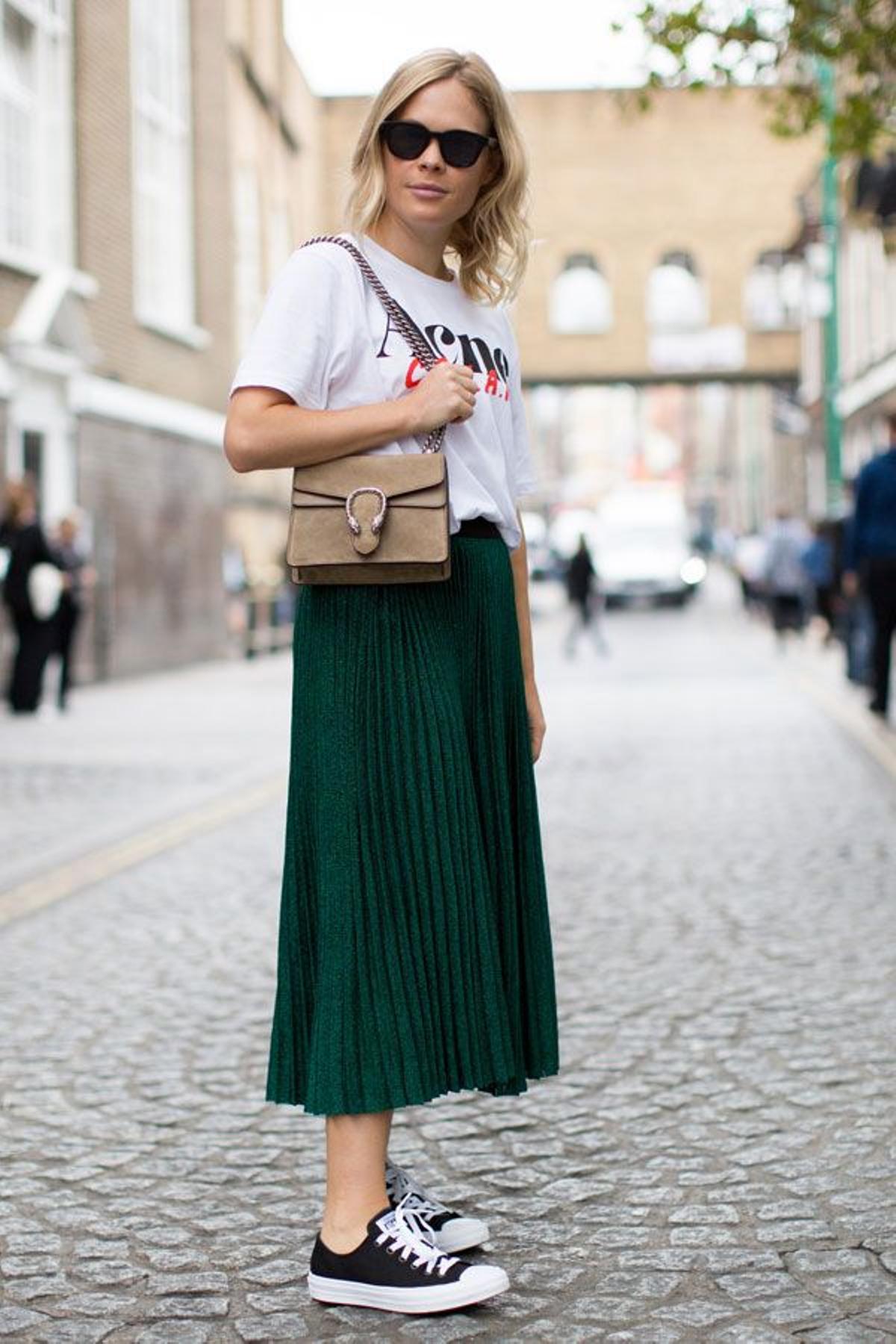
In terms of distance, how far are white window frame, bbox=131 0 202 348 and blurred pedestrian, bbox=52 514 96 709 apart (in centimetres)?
512

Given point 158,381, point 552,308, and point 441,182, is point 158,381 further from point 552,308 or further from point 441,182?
point 552,308

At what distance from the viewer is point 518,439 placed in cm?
339

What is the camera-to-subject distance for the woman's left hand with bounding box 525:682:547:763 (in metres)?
3.40

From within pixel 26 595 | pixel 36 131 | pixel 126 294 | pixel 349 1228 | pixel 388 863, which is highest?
pixel 36 131

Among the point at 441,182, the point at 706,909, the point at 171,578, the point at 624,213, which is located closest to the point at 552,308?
the point at 624,213

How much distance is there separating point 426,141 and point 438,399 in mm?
405

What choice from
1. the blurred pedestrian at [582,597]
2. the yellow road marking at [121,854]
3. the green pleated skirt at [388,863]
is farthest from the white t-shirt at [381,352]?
the blurred pedestrian at [582,597]

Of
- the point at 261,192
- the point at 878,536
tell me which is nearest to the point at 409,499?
the point at 878,536

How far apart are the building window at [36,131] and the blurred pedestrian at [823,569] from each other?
9.67m

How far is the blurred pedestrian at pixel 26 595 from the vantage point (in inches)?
602

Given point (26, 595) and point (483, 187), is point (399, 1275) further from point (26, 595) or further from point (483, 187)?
point (26, 595)

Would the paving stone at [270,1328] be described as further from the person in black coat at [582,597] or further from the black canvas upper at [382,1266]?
the person in black coat at [582,597]

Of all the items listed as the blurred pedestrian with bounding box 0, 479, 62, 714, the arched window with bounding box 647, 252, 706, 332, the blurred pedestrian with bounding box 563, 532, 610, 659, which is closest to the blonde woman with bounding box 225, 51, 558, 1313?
the blurred pedestrian with bounding box 0, 479, 62, 714

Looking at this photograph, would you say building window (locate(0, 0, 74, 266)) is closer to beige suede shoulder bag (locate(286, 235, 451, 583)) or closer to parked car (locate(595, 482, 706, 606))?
beige suede shoulder bag (locate(286, 235, 451, 583))
